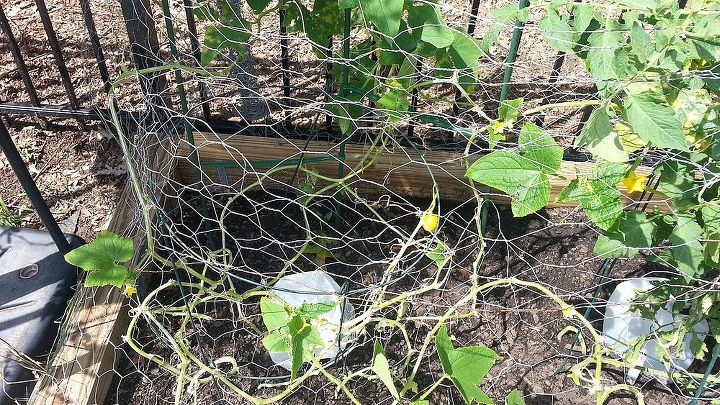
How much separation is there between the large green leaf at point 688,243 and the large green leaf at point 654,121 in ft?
0.79

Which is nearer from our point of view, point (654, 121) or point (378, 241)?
point (654, 121)

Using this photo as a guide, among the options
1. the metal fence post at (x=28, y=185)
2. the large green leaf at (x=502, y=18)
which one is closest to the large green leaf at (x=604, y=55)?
the large green leaf at (x=502, y=18)

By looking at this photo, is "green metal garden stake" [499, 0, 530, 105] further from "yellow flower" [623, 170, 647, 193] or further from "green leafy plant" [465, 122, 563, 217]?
"yellow flower" [623, 170, 647, 193]

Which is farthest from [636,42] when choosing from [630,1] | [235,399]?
[235,399]

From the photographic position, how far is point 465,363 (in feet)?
4.17

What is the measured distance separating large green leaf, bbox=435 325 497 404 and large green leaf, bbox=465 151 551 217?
266 millimetres

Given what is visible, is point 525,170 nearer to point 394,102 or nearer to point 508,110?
point 508,110

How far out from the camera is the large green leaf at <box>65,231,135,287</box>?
132 centimetres

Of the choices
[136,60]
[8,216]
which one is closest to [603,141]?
[136,60]

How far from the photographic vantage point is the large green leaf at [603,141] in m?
1.17

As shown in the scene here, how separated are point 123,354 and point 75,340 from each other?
15cm

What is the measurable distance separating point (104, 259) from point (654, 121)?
1037 mm

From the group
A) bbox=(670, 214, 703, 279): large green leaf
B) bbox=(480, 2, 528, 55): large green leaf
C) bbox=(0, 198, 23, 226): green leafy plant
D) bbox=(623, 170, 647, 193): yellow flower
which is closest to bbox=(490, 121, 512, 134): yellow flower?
bbox=(480, 2, 528, 55): large green leaf

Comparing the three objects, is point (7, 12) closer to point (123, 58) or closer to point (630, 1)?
point (123, 58)
